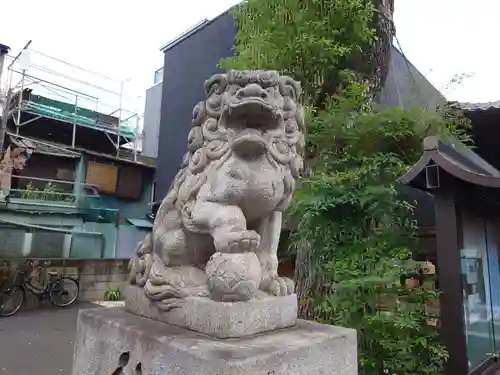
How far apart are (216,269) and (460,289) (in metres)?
2.23

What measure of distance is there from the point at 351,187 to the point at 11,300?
744 cm

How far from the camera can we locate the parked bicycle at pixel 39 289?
24.9ft

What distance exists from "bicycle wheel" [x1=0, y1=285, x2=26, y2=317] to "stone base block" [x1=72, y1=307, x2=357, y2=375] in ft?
21.8

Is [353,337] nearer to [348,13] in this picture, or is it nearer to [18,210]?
[348,13]

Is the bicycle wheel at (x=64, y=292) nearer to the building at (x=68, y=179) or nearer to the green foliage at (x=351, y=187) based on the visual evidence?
the building at (x=68, y=179)

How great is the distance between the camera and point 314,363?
1.61 metres

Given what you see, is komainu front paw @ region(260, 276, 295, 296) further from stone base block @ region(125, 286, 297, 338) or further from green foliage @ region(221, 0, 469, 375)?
green foliage @ region(221, 0, 469, 375)

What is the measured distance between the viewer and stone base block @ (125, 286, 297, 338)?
1.57m

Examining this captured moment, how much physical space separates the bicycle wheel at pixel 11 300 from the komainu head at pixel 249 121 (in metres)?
7.44

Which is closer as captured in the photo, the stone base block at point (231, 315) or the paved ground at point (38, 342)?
the stone base block at point (231, 315)

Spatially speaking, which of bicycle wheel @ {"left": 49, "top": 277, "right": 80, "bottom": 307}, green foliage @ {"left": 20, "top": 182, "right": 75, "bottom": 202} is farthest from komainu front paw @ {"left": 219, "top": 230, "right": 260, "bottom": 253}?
green foliage @ {"left": 20, "top": 182, "right": 75, "bottom": 202}

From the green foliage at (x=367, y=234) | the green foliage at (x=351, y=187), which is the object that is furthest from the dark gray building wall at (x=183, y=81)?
the green foliage at (x=367, y=234)

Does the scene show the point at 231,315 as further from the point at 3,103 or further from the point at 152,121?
the point at 152,121

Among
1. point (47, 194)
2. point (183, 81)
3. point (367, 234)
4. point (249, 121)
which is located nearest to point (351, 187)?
point (367, 234)
